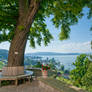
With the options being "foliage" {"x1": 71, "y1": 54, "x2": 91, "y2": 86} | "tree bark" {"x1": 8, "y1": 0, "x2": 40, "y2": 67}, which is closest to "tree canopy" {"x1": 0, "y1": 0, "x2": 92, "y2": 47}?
"tree bark" {"x1": 8, "y1": 0, "x2": 40, "y2": 67}

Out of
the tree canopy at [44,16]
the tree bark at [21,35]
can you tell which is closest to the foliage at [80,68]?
the tree canopy at [44,16]

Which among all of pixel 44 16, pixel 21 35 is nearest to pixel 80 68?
pixel 21 35

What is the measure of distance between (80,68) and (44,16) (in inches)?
193

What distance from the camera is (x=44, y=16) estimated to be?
1041 cm

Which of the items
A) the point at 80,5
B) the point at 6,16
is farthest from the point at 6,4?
the point at 80,5

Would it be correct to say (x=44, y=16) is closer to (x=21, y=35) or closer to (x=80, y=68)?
(x=21, y=35)

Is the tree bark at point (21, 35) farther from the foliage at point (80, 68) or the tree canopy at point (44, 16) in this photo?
the foliage at point (80, 68)

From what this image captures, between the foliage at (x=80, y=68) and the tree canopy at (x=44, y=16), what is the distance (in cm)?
212

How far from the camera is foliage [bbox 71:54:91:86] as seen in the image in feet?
24.8

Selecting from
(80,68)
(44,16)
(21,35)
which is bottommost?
(80,68)

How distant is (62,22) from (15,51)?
4.56 m

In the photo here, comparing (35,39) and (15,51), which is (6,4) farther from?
(35,39)

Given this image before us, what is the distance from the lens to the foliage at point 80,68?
757cm

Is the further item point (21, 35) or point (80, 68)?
point (80, 68)
